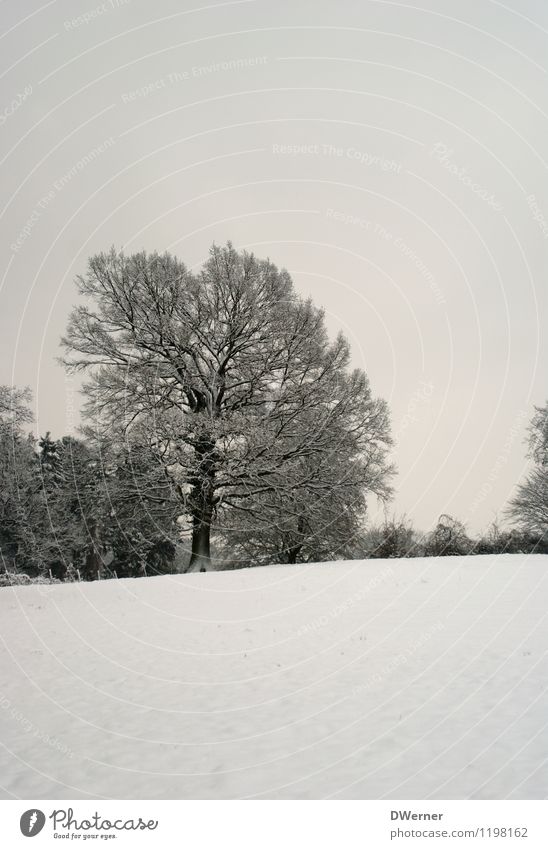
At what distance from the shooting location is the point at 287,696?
702cm

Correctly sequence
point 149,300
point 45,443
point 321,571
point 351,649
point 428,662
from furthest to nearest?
point 45,443 < point 149,300 < point 321,571 < point 351,649 < point 428,662

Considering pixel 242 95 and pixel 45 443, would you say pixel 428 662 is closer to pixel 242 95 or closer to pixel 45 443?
pixel 242 95

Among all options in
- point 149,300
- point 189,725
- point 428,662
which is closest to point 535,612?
point 428,662

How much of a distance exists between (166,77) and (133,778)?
1551 centimetres

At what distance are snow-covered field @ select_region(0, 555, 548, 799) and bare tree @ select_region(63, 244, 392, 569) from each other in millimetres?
7370
